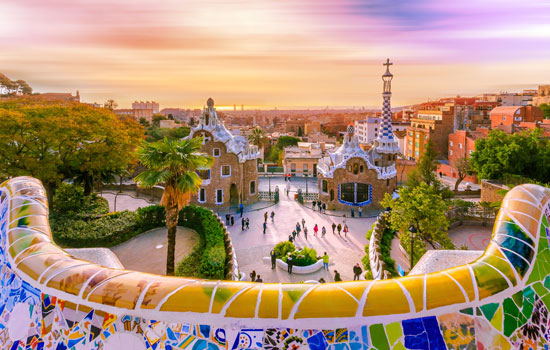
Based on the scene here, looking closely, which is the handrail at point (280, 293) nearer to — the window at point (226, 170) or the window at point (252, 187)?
the window at point (226, 170)

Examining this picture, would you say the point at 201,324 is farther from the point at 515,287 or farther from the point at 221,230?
the point at 221,230

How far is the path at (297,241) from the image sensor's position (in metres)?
22.2

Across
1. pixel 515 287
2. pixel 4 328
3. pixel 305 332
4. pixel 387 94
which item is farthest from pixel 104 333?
pixel 387 94

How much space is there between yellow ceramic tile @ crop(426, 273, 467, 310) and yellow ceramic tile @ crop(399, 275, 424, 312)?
8cm

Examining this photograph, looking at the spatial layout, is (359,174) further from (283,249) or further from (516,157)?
(283,249)

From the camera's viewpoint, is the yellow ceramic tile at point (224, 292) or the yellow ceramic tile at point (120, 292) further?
the yellow ceramic tile at point (120, 292)

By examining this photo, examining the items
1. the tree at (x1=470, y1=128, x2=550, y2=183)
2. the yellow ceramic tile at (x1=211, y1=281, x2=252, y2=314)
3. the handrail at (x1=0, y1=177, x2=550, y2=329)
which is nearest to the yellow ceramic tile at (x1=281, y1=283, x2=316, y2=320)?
the handrail at (x1=0, y1=177, x2=550, y2=329)

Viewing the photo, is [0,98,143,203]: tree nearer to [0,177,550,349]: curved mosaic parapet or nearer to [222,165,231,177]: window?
[222,165,231,177]: window

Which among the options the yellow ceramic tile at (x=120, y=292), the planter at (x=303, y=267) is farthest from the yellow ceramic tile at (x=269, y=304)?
the planter at (x=303, y=267)

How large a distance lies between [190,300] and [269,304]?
3.31 feet

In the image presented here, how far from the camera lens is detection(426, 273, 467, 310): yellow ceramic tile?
16.7 feet

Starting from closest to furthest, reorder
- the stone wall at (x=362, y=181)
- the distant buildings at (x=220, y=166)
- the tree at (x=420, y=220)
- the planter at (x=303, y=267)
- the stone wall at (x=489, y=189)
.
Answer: the tree at (x=420, y=220)
the planter at (x=303, y=267)
the stone wall at (x=489, y=189)
the distant buildings at (x=220, y=166)
the stone wall at (x=362, y=181)

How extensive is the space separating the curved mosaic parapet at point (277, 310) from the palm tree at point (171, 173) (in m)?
10.6

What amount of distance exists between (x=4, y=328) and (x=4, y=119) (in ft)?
73.6
